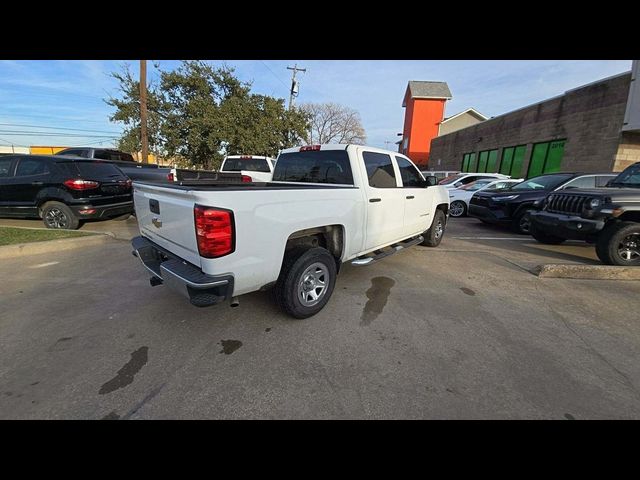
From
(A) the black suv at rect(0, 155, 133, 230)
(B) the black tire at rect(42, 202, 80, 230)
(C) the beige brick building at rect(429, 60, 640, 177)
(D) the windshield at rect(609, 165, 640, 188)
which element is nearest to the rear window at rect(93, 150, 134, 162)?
(A) the black suv at rect(0, 155, 133, 230)

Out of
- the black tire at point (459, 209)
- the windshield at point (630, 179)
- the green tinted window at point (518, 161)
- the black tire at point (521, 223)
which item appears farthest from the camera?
the green tinted window at point (518, 161)

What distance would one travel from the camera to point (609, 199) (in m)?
4.78

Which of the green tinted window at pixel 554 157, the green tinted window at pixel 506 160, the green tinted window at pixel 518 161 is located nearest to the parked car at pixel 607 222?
the green tinted window at pixel 554 157

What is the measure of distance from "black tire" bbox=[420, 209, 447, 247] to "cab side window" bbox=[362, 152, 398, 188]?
2056 millimetres

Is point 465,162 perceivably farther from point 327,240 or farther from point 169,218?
point 169,218

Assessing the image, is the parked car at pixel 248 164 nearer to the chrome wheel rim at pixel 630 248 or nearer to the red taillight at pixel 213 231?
the red taillight at pixel 213 231

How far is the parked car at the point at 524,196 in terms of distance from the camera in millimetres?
7258

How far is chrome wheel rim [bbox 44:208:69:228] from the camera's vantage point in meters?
6.45

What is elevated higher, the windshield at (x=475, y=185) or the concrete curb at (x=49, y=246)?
the windshield at (x=475, y=185)

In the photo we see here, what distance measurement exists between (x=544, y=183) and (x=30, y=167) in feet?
42.0

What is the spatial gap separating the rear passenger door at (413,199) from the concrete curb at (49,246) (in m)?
6.20

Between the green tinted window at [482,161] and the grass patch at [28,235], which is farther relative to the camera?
the green tinted window at [482,161]
